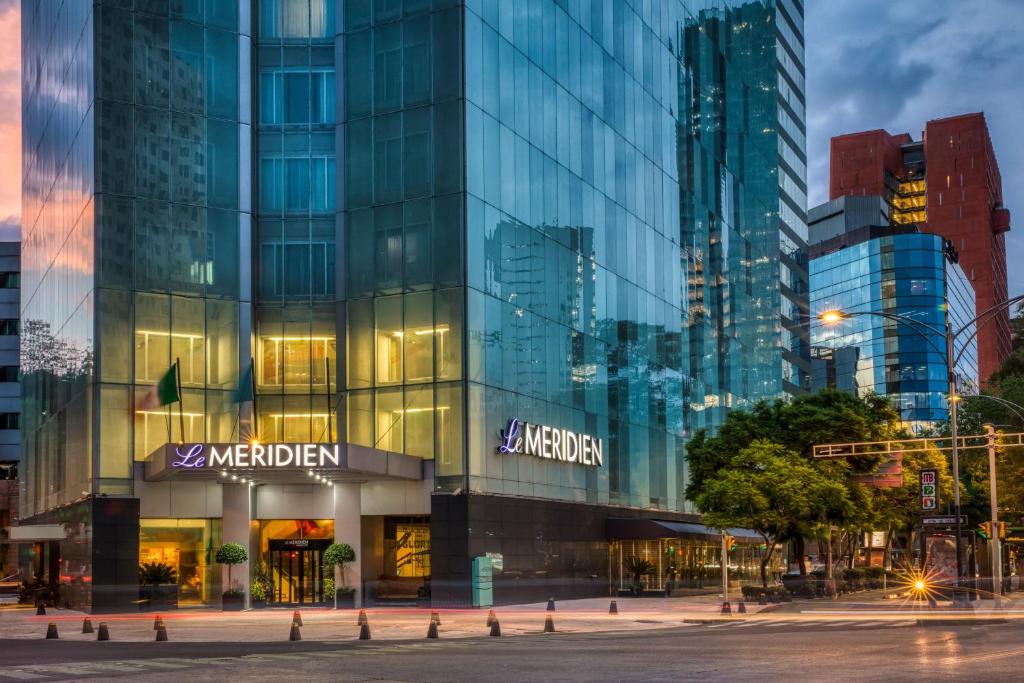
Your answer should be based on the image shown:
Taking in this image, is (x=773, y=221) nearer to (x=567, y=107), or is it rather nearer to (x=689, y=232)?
(x=689, y=232)

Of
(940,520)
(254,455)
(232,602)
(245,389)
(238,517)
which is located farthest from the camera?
(245,389)

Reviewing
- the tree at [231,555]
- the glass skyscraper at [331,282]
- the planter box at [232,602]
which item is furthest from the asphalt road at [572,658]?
the glass skyscraper at [331,282]

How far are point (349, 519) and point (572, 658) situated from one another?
28.0 m

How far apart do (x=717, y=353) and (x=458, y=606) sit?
4005cm

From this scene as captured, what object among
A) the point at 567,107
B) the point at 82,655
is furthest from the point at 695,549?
the point at 82,655

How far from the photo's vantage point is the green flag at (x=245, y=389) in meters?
52.9

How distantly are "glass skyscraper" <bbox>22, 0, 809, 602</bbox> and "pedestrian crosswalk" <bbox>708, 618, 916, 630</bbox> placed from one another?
12415mm

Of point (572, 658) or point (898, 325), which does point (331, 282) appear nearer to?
point (572, 658)

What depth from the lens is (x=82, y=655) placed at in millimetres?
28016

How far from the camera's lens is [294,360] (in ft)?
179

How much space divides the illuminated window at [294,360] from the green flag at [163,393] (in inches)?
194

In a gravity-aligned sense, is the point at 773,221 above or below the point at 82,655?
above

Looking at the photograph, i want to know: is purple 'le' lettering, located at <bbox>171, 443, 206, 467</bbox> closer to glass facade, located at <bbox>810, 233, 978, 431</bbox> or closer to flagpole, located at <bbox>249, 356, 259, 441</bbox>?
flagpole, located at <bbox>249, 356, 259, 441</bbox>

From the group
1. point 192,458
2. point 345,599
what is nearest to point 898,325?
point 345,599
